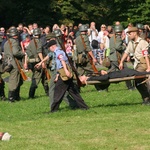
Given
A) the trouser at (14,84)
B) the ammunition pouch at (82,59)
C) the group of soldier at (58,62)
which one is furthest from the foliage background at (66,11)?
the trouser at (14,84)

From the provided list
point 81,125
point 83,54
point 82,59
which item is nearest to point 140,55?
point 81,125

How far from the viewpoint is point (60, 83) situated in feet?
55.7

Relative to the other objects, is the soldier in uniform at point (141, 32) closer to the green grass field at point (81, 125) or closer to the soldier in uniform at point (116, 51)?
the soldier in uniform at point (116, 51)

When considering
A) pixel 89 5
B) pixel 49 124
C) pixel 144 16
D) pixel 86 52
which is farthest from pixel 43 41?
pixel 89 5

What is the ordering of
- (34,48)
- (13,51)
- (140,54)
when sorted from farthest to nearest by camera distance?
(34,48)
(13,51)
(140,54)

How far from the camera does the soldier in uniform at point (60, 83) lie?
16.4 meters

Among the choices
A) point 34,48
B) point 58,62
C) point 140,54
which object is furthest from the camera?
point 34,48

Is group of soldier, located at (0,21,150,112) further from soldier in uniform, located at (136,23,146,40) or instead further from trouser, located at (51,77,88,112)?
soldier in uniform, located at (136,23,146,40)

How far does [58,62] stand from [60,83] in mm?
573

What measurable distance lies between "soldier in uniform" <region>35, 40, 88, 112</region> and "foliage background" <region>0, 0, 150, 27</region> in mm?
34481

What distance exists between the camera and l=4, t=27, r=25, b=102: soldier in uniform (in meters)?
21.4

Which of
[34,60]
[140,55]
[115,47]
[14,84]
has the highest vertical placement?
[140,55]

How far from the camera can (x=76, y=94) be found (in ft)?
56.3

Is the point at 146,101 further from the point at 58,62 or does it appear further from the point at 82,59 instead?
the point at 82,59
